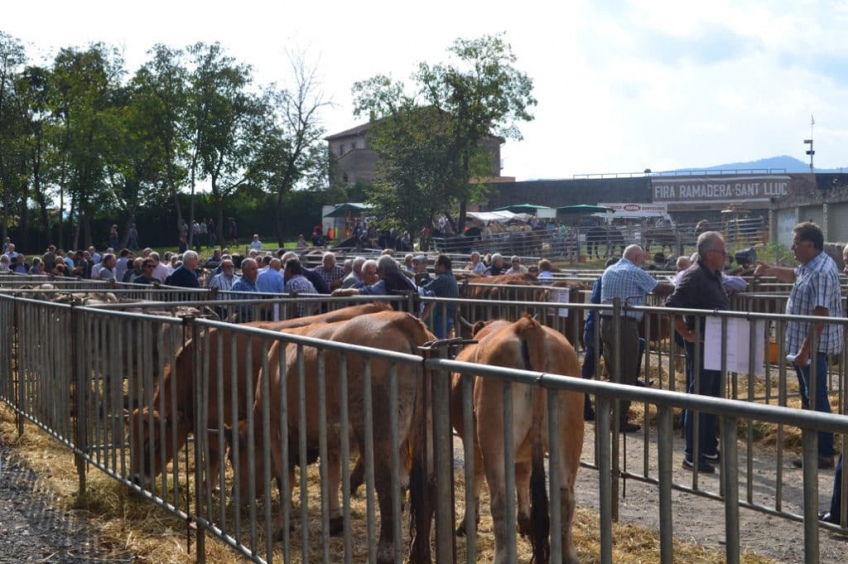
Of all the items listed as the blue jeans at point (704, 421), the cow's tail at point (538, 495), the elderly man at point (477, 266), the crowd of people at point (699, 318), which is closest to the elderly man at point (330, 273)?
the crowd of people at point (699, 318)

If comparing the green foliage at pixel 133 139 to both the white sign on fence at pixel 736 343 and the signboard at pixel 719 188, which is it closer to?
the signboard at pixel 719 188

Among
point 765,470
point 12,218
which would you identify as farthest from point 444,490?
point 12,218

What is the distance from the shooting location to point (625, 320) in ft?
25.9

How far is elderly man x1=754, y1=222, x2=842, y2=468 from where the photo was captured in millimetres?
7492

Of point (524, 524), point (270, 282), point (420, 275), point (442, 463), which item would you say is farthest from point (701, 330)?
point (420, 275)

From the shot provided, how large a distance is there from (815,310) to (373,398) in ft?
15.8

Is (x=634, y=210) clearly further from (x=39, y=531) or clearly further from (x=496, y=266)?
(x=39, y=531)

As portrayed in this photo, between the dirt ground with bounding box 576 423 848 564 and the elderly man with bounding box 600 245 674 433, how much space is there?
0.51 metres

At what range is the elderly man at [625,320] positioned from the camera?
24.5ft

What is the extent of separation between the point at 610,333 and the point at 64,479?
453 cm

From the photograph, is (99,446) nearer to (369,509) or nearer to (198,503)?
(198,503)

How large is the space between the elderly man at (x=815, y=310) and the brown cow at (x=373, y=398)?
3380mm

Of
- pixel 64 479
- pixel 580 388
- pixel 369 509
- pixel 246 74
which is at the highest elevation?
pixel 246 74

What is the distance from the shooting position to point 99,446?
23.7 feet
